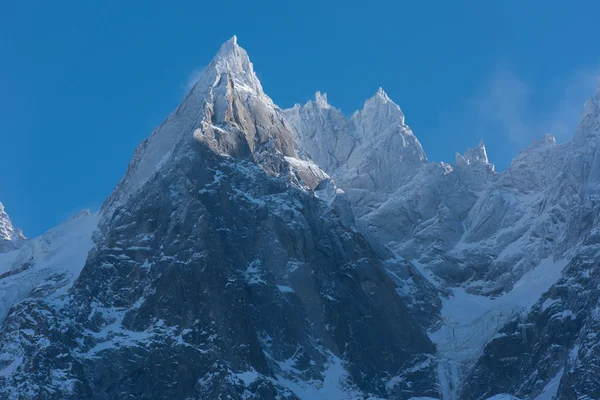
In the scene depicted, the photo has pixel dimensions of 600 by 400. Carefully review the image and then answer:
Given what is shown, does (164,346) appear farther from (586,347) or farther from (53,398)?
(586,347)

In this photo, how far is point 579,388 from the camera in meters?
190

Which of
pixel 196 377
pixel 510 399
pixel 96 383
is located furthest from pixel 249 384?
pixel 510 399

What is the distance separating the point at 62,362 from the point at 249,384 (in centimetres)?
2223

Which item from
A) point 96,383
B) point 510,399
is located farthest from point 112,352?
point 510,399

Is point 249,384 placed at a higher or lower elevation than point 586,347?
lower

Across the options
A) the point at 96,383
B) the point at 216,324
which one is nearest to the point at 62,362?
the point at 96,383

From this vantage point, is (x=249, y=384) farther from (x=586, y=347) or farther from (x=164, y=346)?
(x=586, y=347)

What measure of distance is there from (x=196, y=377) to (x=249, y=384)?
6.33 meters

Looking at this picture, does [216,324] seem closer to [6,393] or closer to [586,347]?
[6,393]

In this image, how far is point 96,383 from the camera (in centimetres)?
19425

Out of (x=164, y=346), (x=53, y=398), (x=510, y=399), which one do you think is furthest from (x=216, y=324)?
(x=510, y=399)

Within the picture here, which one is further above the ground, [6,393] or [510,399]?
[510,399]

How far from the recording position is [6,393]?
192 m

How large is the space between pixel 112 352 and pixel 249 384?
17328mm
